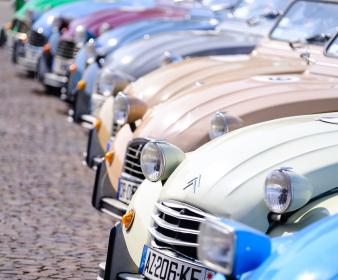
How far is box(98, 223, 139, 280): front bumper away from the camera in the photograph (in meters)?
2.81

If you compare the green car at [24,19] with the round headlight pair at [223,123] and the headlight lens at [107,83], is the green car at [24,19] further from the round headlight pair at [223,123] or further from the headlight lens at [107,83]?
the round headlight pair at [223,123]

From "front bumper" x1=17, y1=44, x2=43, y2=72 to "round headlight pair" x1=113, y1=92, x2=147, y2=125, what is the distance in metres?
5.84

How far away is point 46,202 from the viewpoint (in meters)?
4.86

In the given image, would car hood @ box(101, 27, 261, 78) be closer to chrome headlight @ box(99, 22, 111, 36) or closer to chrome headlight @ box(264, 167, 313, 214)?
chrome headlight @ box(99, 22, 111, 36)

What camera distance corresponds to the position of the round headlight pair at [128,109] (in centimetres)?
432

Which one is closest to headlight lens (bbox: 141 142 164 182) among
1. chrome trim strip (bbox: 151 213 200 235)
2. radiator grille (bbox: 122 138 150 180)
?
chrome trim strip (bbox: 151 213 200 235)

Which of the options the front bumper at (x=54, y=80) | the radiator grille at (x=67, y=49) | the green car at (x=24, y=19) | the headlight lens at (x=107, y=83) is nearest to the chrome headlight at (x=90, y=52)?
the radiator grille at (x=67, y=49)

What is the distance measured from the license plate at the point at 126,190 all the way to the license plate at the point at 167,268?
1255mm

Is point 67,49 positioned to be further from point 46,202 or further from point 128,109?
point 128,109

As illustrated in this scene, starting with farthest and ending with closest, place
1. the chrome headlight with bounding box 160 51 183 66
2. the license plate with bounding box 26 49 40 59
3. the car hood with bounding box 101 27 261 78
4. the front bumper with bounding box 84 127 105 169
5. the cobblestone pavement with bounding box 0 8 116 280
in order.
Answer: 1. the license plate with bounding box 26 49 40 59
2. the car hood with bounding box 101 27 261 78
3. the chrome headlight with bounding box 160 51 183 66
4. the front bumper with bounding box 84 127 105 169
5. the cobblestone pavement with bounding box 0 8 116 280

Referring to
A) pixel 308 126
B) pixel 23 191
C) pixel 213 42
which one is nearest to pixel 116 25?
pixel 213 42

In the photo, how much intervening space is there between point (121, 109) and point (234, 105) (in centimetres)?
98

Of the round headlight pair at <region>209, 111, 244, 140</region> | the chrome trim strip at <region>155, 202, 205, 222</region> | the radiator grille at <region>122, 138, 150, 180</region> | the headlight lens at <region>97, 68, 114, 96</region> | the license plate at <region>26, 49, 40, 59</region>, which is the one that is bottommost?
the license plate at <region>26, 49, 40, 59</region>

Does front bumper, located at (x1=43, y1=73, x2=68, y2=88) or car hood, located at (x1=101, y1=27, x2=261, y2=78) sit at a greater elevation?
car hood, located at (x1=101, y1=27, x2=261, y2=78)
